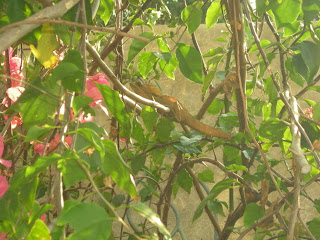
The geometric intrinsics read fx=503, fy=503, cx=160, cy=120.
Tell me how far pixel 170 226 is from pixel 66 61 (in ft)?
5.93

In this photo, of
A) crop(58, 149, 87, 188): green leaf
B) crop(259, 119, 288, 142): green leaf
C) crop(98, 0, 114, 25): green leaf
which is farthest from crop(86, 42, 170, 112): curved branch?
crop(58, 149, 87, 188): green leaf

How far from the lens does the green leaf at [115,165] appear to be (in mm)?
474

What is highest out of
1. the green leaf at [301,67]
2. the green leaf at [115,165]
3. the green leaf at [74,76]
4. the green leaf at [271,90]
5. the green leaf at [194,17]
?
the green leaf at [194,17]

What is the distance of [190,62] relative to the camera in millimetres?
859

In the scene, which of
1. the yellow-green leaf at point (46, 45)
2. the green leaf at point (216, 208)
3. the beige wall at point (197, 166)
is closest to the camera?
the yellow-green leaf at point (46, 45)

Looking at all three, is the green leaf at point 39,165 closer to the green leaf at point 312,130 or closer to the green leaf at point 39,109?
the green leaf at point 39,109

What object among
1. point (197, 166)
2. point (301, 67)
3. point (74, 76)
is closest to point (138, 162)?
point (301, 67)

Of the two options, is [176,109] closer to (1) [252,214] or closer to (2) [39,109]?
(1) [252,214]

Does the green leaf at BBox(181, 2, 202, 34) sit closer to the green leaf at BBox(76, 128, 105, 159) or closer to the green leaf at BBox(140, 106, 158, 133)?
the green leaf at BBox(140, 106, 158, 133)

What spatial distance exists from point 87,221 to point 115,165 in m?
0.14

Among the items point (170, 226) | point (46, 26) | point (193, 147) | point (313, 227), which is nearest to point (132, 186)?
point (46, 26)

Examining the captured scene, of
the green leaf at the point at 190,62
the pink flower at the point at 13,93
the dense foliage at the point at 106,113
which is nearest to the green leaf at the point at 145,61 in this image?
the dense foliage at the point at 106,113

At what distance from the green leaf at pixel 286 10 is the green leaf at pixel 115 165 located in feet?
1.34

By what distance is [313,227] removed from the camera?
0.85 m
